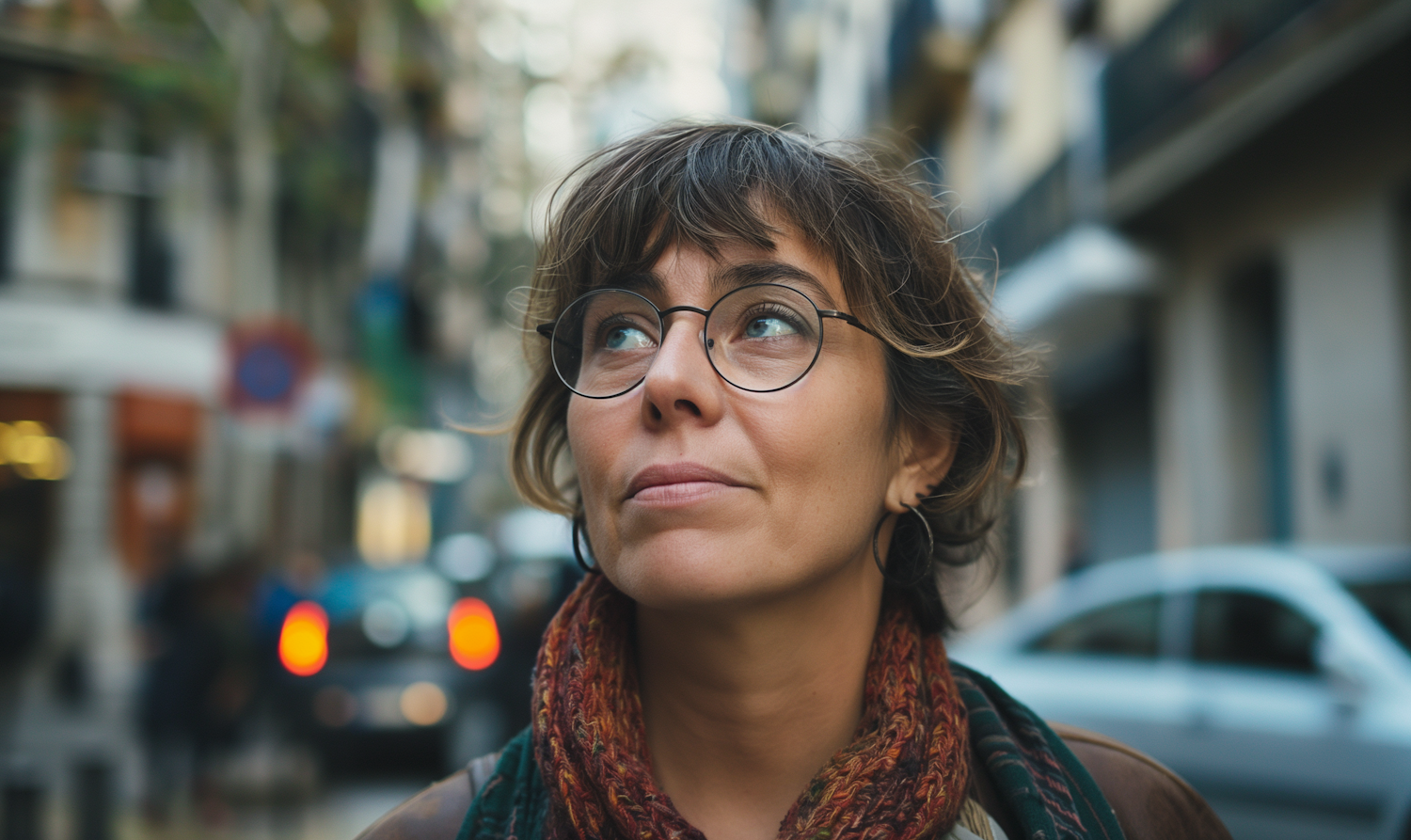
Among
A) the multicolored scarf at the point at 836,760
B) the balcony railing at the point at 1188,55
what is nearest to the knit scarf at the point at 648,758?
the multicolored scarf at the point at 836,760

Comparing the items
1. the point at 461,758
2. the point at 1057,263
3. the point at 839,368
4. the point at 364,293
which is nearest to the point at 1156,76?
the point at 1057,263

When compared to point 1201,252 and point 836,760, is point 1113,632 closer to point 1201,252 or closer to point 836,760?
point 836,760

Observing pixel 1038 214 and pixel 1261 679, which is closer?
pixel 1261 679

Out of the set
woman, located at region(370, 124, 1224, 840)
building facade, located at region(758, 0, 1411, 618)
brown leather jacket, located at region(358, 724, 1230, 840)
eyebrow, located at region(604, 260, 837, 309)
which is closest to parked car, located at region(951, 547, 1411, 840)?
building facade, located at region(758, 0, 1411, 618)

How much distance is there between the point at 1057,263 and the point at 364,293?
9.55 meters

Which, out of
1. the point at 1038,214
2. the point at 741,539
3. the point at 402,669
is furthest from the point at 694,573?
the point at 1038,214

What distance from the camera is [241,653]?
749 centimetres

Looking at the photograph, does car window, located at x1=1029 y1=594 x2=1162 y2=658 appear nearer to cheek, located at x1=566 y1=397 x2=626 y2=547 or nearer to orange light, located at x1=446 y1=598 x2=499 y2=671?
orange light, located at x1=446 y1=598 x2=499 y2=671

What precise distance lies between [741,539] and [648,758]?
0.41 metres

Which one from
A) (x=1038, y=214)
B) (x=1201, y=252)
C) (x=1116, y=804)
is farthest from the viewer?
(x=1038, y=214)

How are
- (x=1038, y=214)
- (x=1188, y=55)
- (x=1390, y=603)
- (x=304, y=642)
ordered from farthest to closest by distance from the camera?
(x=1038, y=214) → (x=1188, y=55) → (x=304, y=642) → (x=1390, y=603)

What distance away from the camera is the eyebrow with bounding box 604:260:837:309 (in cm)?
182

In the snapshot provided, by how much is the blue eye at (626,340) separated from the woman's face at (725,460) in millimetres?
68

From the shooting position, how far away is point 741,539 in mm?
1717
